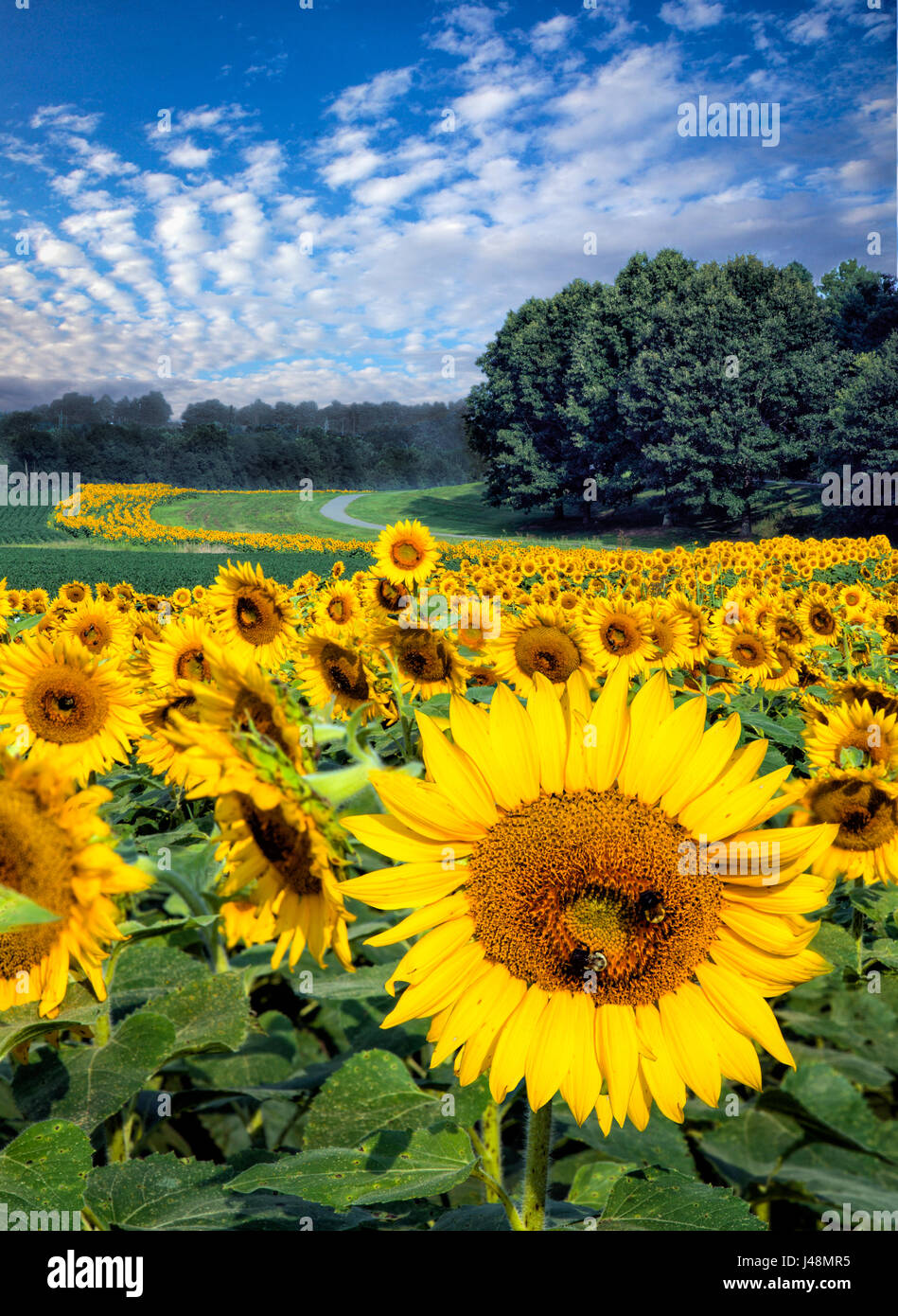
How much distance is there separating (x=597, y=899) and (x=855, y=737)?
7.08 ft

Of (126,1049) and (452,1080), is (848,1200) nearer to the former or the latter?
(452,1080)

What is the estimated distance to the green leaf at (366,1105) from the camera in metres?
1.67

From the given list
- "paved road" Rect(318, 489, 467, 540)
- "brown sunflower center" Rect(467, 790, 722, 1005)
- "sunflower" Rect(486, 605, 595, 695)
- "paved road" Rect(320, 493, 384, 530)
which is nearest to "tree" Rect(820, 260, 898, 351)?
"paved road" Rect(318, 489, 467, 540)

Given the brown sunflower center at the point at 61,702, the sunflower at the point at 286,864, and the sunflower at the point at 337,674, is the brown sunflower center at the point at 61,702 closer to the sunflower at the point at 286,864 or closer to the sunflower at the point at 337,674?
the sunflower at the point at 337,674

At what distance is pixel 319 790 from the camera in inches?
31.9

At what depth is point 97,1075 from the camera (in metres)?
1.72

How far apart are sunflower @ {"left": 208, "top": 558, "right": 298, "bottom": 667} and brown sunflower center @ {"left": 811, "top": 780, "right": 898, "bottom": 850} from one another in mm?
2543

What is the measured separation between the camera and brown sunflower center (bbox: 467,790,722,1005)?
3.68ft

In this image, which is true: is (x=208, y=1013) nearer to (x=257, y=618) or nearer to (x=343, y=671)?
(x=343, y=671)

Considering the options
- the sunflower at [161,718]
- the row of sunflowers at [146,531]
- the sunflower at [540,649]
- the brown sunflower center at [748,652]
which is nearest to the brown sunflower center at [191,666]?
the sunflower at [161,718]

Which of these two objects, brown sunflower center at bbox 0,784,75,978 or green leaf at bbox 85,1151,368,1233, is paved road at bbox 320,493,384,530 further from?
brown sunflower center at bbox 0,784,75,978

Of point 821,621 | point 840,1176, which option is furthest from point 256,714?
point 821,621
